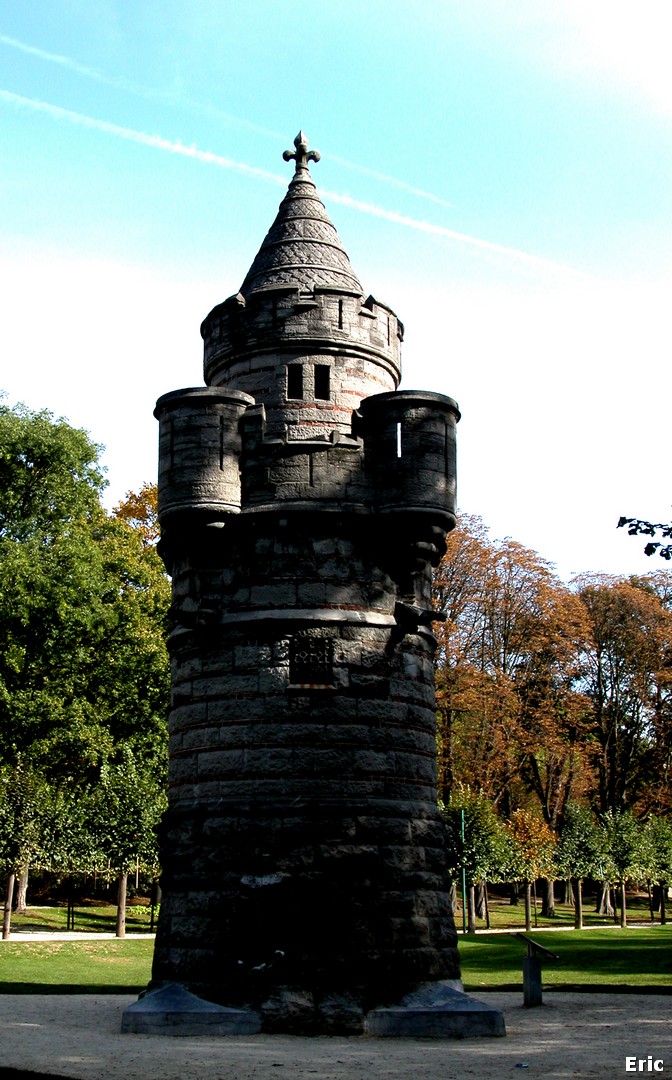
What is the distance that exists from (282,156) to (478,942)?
2264cm

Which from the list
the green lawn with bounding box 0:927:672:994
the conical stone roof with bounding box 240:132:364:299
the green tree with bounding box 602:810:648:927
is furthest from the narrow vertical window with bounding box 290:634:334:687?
the green tree with bounding box 602:810:648:927

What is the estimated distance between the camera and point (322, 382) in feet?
52.7

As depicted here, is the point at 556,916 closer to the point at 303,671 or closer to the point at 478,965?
the point at 478,965

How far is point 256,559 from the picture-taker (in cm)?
1512

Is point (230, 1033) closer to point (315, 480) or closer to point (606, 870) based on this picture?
point (315, 480)

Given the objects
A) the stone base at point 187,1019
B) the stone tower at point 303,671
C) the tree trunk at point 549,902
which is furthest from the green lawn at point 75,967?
the tree trunk at point 549,902

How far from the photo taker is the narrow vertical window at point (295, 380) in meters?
16.0

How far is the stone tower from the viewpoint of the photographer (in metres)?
13.9

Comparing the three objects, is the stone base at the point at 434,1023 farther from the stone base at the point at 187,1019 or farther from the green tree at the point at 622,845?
the green tree at the point at 622,845

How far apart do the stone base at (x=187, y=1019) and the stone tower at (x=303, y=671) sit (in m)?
0.16

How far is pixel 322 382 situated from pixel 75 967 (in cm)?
1450

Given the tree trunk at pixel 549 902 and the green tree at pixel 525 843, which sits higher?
the green tree at pixel 525 843

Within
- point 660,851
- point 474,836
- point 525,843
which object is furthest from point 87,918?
point 660,851

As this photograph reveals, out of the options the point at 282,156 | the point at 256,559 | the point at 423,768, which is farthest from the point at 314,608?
the point at 282,156
